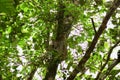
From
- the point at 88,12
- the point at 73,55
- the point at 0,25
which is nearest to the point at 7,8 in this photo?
the point at 0,25

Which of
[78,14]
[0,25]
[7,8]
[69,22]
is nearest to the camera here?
[7,8]

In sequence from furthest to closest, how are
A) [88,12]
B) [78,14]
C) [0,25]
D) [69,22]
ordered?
[69,22] < [88,12] < [78,14] < [0,25]

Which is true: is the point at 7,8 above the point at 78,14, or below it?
below

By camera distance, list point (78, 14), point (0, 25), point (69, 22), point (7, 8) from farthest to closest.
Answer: point (69, 22)
point (78, 14)
point (0, 25)
point (7, 8)

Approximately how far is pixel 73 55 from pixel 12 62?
167 cm

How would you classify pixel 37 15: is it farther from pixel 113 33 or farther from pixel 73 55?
pixel 113 33

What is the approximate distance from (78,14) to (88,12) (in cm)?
47

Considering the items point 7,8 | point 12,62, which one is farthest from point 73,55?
point 7,8

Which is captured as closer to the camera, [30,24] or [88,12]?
[88,12]

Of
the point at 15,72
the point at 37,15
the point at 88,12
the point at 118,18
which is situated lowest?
the point at 15,72

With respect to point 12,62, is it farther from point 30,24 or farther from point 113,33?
point 113,33

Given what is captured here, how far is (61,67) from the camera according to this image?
5.88 meters

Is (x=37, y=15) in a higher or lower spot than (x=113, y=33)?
higher

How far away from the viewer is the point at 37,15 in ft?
19.5
